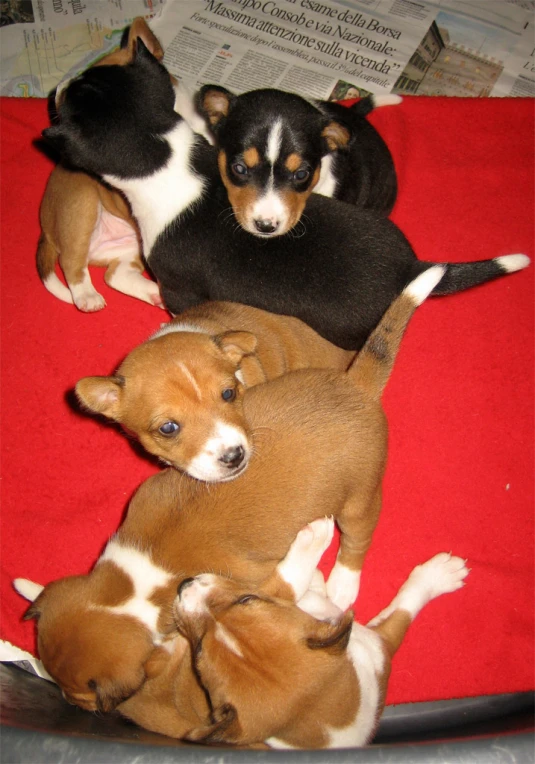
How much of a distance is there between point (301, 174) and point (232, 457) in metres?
1.57

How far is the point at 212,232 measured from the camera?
10.7 feet

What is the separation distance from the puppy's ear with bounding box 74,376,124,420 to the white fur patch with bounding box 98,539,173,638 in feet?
1.84

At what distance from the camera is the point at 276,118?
321cm

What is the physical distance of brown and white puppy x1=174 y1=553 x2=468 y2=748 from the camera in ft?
7.54

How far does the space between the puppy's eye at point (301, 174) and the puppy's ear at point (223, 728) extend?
231cm

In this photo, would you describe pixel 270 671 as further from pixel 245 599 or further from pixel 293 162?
pixel 293 162

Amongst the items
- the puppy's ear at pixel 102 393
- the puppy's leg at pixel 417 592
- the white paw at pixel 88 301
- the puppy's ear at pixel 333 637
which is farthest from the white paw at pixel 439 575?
the white paw at pixel 88 301

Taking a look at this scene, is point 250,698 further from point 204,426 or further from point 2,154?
point 2,154

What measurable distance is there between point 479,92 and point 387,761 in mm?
4062

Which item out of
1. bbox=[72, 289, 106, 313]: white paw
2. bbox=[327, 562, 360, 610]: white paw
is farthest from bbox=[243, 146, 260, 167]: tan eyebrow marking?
bbox=[327, 562, 360, 610]: white paw

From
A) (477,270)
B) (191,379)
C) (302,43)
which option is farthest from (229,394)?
(302,43)

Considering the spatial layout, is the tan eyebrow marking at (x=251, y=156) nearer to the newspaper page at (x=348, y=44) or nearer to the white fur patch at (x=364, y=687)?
the newspaper page at (x=348, y=44)

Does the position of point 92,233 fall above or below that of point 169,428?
below

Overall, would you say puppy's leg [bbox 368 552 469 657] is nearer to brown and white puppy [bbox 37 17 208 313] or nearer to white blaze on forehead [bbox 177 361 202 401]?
white blaze on forehead [bbox 177 361 202 401]
